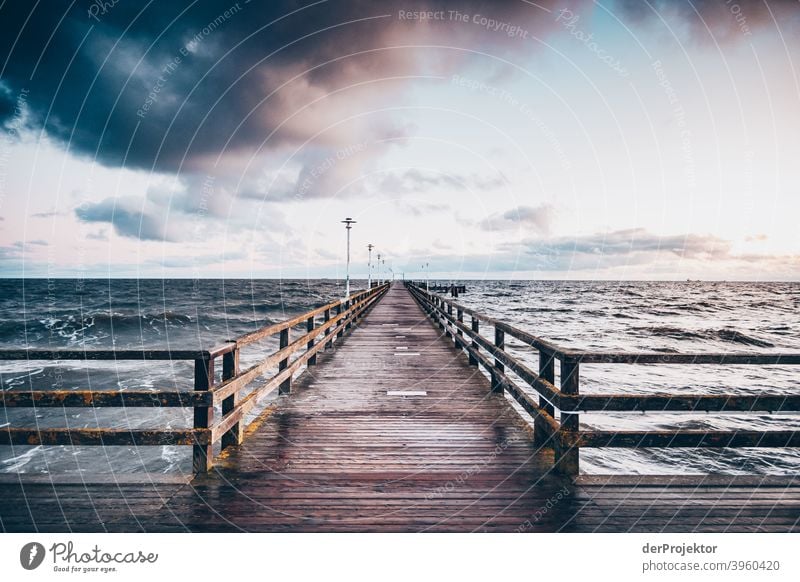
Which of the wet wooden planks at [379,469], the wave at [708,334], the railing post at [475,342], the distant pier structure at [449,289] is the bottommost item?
the wave at [708,334]

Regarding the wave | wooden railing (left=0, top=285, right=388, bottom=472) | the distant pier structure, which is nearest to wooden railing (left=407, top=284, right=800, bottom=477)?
wooden railing (left=0, top=285, right=388, bottom=472)

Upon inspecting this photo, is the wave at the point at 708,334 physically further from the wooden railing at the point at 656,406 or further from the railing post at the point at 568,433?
the railing post at the point at 568,433

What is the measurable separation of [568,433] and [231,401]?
3153 mm

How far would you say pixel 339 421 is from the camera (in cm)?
515

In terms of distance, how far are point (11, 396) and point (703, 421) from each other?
13.1 metres

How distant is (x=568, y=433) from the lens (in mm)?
3455

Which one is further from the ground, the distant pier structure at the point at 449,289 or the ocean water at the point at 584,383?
the distant pier structure at the point at 449,289

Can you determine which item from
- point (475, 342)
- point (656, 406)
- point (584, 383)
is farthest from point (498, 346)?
point (584, 383)

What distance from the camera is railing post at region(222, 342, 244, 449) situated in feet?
13.0

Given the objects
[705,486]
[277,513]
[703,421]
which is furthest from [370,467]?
[703,421]

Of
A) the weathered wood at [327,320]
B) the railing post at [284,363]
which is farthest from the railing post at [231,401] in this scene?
the weathered wood at [327,320]

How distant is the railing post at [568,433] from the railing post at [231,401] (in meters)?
2.99

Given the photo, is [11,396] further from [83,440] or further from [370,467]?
[370,467]

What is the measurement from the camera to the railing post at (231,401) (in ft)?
13.0
